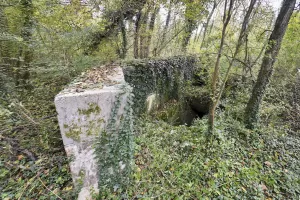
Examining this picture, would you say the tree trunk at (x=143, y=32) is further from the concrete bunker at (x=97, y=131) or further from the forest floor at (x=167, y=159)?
the concrete bunker at (x=97, y=131)

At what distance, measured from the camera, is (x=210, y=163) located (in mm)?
2820

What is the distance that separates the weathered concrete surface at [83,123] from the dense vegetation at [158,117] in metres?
0.30

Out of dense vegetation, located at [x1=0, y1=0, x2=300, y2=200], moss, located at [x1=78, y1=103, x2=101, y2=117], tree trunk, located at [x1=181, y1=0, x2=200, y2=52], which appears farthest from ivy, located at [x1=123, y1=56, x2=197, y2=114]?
moss, located at [x1=78, y1=103, x2=101, y2=117]

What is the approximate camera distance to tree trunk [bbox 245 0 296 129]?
322 centimetres

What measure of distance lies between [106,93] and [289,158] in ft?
14.0

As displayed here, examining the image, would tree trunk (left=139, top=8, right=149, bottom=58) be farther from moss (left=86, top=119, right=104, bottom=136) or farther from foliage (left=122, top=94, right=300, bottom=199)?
moss (left=86, top=119, right=104, bottom=136)

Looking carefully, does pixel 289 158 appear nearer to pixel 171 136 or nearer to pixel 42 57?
pixel 171 136

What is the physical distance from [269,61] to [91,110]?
4179 millimetres

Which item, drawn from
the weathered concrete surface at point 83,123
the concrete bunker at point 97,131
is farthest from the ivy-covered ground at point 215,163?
the weathered concrete surface at point 83,123

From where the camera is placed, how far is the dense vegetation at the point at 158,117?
6.98 feet

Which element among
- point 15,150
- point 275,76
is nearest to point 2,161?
point 15,150

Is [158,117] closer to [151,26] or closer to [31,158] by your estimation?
[31,158]

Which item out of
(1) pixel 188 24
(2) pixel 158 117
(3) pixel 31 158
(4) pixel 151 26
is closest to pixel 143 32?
(4) pixel 151 26

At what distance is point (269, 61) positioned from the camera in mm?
3572
